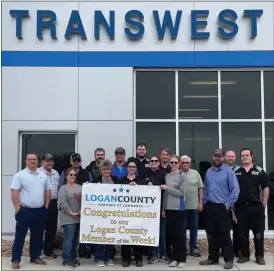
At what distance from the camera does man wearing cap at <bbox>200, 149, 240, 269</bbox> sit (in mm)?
7133

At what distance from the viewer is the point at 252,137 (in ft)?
34.0

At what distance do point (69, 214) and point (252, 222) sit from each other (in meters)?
3.26

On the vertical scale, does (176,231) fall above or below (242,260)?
above

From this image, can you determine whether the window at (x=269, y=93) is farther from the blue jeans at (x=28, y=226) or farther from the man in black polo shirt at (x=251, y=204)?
the blue jeans at (x=28, y=226)

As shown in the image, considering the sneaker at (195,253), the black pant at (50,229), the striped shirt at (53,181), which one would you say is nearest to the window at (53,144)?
the striped shirt at (53,181)

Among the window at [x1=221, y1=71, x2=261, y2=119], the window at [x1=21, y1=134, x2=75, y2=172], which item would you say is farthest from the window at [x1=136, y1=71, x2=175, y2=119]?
the window at [x1=21, y1=134, x2=75, y2=172]

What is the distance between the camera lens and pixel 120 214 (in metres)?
7.37

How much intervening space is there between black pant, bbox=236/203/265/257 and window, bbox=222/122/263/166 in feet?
10.0

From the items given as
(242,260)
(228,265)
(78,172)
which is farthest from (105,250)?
(242,260)

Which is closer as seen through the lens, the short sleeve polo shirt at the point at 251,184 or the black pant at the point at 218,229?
the black pant at the point at 218,229

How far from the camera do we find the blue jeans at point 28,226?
23.5 ft

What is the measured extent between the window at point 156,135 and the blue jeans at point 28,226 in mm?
3680

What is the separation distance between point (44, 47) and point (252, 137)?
572 cm

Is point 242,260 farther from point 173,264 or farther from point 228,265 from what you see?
point 173,264
